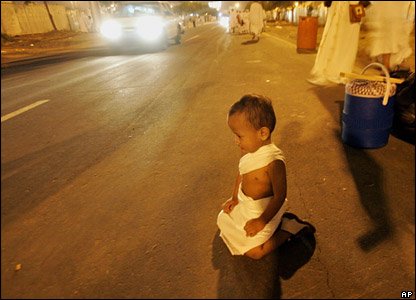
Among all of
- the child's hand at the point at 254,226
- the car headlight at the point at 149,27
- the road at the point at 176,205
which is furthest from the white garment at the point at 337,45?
the car headlight at the point at 149,27

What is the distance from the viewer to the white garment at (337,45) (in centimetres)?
576

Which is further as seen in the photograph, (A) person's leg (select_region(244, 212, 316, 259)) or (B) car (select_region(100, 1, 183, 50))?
(B) car (select_region(100, 1, 183, 50))

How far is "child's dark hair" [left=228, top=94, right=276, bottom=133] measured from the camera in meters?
1.67

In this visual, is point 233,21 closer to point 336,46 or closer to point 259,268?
point 336,46

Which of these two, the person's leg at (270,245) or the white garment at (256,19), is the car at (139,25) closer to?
the white garment at (256,19)

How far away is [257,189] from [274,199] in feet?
0.40

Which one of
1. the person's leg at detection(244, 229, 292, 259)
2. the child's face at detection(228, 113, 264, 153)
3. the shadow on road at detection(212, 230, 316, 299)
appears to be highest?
the child's face at detection(228, 113, 264, 153)

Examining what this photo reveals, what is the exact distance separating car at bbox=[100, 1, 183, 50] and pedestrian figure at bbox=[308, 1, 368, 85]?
8230 mm

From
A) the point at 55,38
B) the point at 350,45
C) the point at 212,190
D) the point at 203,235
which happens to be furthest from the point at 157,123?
the point at 55,38

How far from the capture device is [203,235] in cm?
213

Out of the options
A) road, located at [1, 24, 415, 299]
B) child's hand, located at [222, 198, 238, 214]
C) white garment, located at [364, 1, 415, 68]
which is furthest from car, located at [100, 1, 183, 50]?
child's hand, located at [222, 198, 238, 214]

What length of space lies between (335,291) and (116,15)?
1398 cm

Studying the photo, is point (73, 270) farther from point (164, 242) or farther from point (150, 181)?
point (150, 181)

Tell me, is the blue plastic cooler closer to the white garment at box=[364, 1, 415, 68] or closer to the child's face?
the child's face
